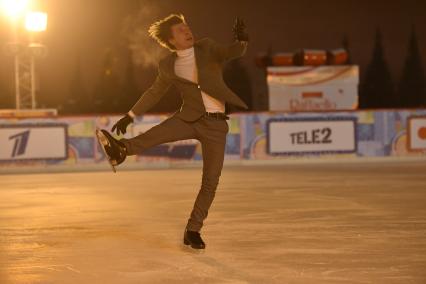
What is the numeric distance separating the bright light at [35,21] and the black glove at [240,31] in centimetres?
1413

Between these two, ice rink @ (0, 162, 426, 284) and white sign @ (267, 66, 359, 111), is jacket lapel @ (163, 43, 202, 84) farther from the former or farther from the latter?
white sign @ (267, 66, 359, 111)

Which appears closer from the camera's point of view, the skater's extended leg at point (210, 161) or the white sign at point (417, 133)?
the skater's extended leg at point (210, 161)

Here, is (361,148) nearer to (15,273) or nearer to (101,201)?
(101,201)

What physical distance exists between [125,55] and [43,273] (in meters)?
52.1

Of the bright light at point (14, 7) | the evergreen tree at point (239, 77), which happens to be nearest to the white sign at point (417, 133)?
the bright light at point (14, 7)

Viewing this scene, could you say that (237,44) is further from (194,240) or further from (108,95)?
(108,95)

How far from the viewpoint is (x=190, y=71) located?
5.88 meters

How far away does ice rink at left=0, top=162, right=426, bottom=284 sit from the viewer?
5.20 m

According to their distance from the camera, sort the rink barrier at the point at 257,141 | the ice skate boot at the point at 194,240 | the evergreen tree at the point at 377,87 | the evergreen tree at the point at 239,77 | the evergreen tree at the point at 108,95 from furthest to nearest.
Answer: the evergreen tree at the point at 239,77 → the evergreen tree at the point at 377,87 → the evergreen tree at the point at 108,95 → the rink barrier at the point at 257,141 → the ice skate boot at the point at 194,240

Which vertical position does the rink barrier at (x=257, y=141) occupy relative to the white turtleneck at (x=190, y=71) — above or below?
below

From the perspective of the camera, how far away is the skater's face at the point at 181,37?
5867mm

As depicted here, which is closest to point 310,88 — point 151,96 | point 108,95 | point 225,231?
point 225,231

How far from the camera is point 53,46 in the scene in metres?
35.5

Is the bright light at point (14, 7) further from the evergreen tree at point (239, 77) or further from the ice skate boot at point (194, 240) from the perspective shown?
the evergreen tree at point (239, 77)
